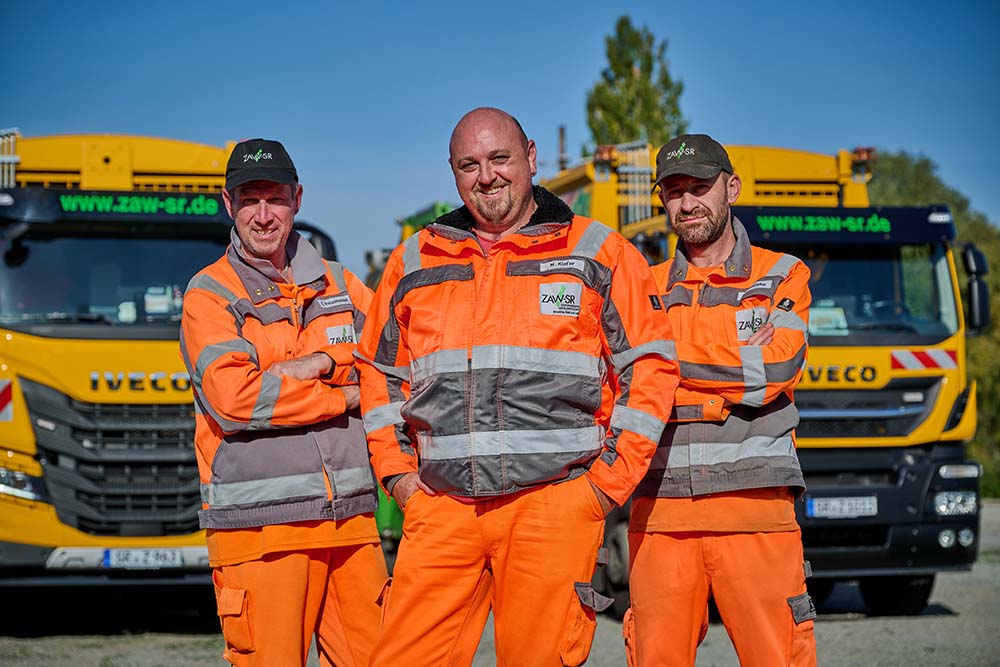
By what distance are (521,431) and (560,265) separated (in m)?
0.52

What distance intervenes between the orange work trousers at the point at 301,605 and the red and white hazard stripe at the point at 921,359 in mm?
5272

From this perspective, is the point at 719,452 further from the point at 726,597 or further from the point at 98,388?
the point at 98,388

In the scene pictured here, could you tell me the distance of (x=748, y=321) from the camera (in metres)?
4.69

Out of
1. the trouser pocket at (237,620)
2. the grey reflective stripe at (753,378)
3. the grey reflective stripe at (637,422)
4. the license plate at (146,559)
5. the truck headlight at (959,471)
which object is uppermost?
the grey reflective stripe at (753,378)

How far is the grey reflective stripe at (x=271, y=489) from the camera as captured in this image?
436 centimetres

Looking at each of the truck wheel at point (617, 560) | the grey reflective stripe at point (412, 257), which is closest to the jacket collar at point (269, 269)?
the grey reflective stripe at point (412, 257)

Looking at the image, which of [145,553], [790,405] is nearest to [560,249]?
[790,405]

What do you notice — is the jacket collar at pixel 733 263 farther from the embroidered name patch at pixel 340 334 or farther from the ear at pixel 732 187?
the embroidered name patch at pixel 340 334

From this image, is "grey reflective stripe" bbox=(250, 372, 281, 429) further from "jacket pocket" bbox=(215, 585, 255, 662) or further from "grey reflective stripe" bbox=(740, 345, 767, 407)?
"grey reflective stripe" bbox=(740, 345, 767, 407)

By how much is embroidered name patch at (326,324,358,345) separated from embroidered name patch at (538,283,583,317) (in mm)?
1042

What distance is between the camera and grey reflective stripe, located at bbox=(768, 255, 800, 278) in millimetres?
4723

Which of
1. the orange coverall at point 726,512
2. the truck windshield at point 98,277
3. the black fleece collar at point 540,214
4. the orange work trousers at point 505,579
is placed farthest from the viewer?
the truck windshield at point 98,277

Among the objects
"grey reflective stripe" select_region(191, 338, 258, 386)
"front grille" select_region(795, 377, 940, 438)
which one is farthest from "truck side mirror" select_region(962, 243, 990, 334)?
"grey reflective stripe" select_region(191, 338, 258, 386)

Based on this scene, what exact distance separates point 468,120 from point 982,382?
27.3 m
